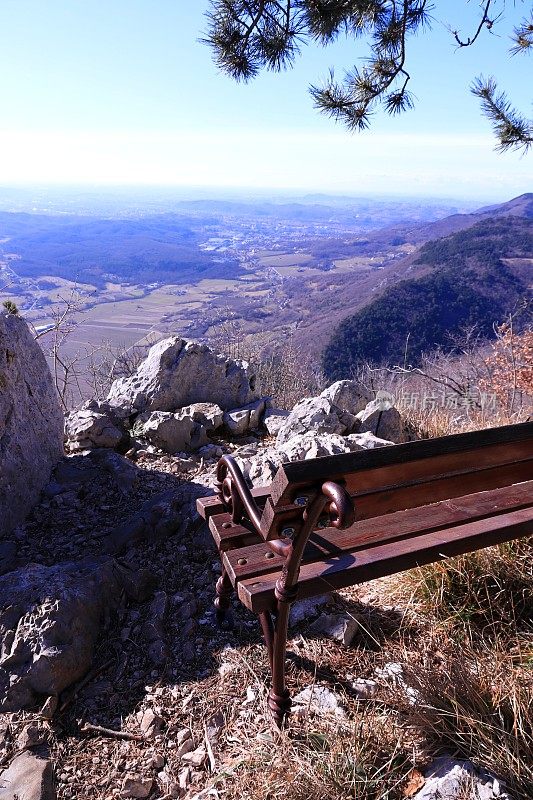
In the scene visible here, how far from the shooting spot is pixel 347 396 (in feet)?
18.0

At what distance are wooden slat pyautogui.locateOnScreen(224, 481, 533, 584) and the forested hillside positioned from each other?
22779 mm

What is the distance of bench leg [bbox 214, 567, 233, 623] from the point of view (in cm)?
266

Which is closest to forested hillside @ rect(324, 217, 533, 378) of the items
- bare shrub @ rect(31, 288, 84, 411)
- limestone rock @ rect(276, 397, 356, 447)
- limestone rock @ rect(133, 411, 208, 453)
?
bare shrub @ rect(31, 288, 84, 411)

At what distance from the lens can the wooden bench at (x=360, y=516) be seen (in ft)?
6.04

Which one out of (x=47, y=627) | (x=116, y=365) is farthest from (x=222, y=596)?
(x=116, y=365)

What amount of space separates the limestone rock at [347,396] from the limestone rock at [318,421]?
299mm

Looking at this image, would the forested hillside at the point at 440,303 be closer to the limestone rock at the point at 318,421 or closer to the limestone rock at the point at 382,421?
the limestone rock at the point at 382,421

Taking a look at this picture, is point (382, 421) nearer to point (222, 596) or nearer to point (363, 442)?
point (363, 442)

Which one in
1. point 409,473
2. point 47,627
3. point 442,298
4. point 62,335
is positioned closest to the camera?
point 409,473

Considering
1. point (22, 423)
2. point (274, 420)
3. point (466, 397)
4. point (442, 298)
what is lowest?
point (442, 298)

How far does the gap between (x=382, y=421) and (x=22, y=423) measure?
2.97 metres

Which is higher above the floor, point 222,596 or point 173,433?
point 222,596

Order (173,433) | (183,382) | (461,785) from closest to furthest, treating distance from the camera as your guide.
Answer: (461,785) < (173,433) < (183,382)

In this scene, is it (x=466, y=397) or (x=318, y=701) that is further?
(x=466, y=397)
